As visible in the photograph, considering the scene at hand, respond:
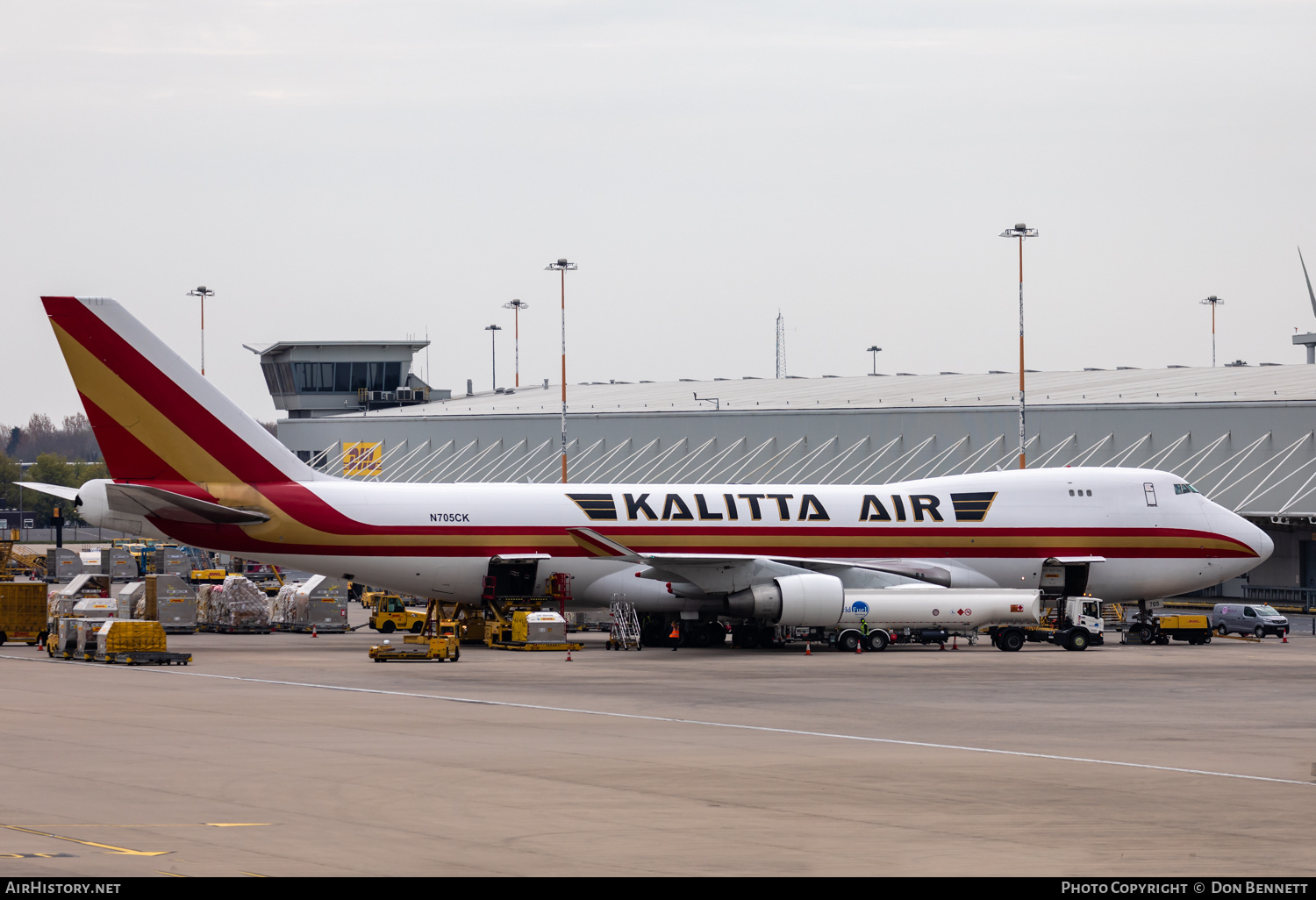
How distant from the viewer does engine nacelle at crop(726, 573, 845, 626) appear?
42.4 m

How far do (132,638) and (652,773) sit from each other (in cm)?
2197

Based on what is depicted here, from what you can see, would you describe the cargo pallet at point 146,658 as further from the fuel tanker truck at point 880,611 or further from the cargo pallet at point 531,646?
the fuel tanker truck at point 880,611

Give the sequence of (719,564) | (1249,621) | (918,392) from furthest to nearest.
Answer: (918,392), (1249,621), (719,564)

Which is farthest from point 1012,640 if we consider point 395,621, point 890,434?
point 890,434

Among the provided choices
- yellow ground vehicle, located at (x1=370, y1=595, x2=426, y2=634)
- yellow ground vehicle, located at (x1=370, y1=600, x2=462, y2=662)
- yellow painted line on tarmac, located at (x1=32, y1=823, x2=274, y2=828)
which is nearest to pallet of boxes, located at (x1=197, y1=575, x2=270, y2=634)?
yellow ground vehicle, located at (x1=370, y1=595, x2=426, y2=634)

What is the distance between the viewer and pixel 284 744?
21.6 m

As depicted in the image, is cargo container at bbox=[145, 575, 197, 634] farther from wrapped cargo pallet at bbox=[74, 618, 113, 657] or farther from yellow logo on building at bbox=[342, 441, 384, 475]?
yellow logo on building at bbox=[342, 441, 384, 475]

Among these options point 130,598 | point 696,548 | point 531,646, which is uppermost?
point 696,548

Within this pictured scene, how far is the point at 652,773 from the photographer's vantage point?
19.4m

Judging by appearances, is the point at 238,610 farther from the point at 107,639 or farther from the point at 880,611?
the point at 880,611

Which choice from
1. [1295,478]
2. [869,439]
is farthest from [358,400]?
[1295,478]

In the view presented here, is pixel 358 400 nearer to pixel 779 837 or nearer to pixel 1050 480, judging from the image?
pixel 1050 480

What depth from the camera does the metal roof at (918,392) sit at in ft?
232

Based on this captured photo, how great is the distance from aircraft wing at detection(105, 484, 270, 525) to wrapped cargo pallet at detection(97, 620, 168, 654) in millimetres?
4422
